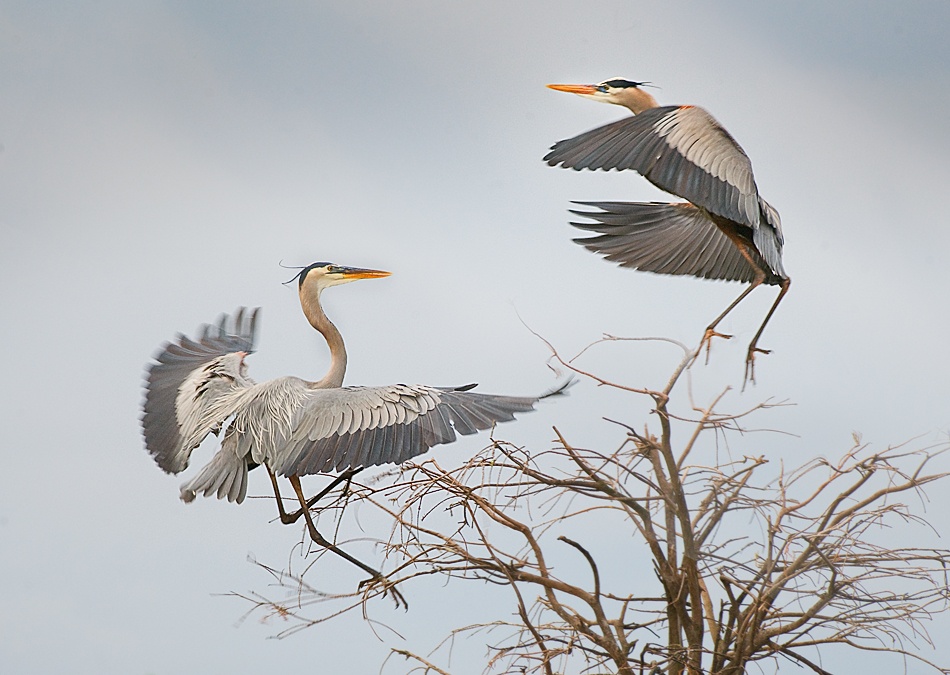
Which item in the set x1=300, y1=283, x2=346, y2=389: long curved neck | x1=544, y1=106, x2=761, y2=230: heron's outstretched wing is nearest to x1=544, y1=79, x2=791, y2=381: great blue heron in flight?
x1=544, y1=106, x2=761, y2=230: heron's outstretched wing

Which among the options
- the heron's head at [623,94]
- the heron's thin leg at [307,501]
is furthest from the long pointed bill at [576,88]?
the heron's thin leg at [307,501]

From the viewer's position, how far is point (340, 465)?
16.1 ft

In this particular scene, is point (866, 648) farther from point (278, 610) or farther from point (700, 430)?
point (278, 610)

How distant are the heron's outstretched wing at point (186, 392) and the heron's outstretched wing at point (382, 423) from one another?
61cm

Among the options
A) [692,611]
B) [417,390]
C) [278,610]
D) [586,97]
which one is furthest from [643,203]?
[278,610]

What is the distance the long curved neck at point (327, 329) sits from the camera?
20.1ft

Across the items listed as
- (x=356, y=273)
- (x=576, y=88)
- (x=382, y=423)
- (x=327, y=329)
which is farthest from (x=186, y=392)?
(x=576, y=88)

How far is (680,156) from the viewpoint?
5.18 meters

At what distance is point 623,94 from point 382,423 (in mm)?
2343

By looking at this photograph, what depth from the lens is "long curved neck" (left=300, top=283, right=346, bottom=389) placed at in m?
6.12

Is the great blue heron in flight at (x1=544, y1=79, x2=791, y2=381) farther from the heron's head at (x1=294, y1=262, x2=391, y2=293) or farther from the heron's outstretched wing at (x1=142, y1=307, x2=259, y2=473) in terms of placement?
the heron's outstretched wing at (x1=142, y1=307, x2=259, y2=473)

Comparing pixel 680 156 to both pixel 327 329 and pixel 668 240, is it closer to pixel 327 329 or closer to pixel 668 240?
pixel 668 240

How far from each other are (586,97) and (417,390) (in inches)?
81.7

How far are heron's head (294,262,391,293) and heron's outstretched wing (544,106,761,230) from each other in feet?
5.71
